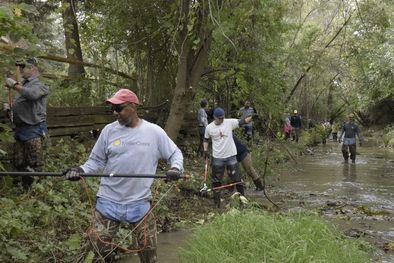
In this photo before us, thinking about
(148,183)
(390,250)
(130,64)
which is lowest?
(390,250)

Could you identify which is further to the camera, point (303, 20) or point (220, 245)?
point (303, 20)

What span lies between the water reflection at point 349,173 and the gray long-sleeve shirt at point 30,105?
35.6 ft

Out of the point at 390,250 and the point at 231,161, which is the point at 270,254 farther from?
the point at 231,161

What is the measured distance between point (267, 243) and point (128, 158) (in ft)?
6.25

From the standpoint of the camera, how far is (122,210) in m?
4.92

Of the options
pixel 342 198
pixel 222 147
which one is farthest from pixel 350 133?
pixel 222 147

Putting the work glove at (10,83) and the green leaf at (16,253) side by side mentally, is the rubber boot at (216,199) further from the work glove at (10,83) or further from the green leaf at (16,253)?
the green leaf at (16,253)

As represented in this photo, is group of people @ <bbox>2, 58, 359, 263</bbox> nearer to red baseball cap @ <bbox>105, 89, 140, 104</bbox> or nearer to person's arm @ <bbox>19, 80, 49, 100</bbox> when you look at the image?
red baseball cap @ <bbox>105, 89, 140, 104</bbox>

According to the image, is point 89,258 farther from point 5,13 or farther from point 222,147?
point 222,147

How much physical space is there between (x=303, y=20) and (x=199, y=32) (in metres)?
21.4

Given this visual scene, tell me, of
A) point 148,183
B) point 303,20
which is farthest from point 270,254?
point 303,20

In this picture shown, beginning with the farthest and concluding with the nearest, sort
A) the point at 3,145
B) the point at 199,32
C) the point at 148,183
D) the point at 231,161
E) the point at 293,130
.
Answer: the point at 293,130
the point at 199,32
the point at 231,161
the point at 3,145
the point at 148,183

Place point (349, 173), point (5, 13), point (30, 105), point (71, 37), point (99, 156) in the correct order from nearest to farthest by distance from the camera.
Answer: point (5, 13)
point (99, 156)
point (30, 105)
point (71, 37)
point (349, 173)

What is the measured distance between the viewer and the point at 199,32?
11.9m
